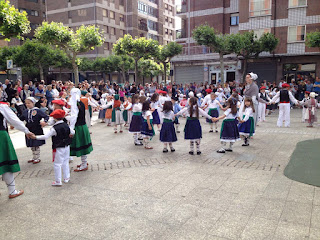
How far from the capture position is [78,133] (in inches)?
254

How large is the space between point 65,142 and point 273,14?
28.6 metres

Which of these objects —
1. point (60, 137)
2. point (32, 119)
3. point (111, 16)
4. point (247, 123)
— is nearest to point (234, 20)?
point (111, 16)

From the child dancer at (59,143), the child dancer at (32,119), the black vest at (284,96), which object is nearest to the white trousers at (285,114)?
the black vest at (284,96)

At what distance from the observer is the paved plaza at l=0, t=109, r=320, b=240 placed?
3.80 meters

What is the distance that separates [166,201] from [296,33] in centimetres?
2817

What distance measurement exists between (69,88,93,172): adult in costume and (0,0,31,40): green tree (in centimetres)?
1005

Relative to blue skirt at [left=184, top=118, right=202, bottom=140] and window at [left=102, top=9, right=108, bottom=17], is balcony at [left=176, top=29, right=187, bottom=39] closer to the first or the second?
window at [left=102, top=9, right=108, bottom=17]

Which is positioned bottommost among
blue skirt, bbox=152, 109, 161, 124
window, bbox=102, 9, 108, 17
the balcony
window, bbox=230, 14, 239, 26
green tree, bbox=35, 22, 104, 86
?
blue skirt, bbox=152, 109, 161, 124

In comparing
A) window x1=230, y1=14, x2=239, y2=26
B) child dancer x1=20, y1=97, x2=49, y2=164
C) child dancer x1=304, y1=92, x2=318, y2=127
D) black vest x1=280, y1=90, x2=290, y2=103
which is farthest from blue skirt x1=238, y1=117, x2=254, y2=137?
window x1=230, y1=14, x2=239, y2=26

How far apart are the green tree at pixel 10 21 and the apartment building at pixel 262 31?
2149 cm

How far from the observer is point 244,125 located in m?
9.13

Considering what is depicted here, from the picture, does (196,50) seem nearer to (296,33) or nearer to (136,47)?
(136,47)

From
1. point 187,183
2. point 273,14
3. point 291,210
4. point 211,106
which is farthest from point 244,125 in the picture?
point 273,14

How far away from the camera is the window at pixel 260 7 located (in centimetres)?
2874
